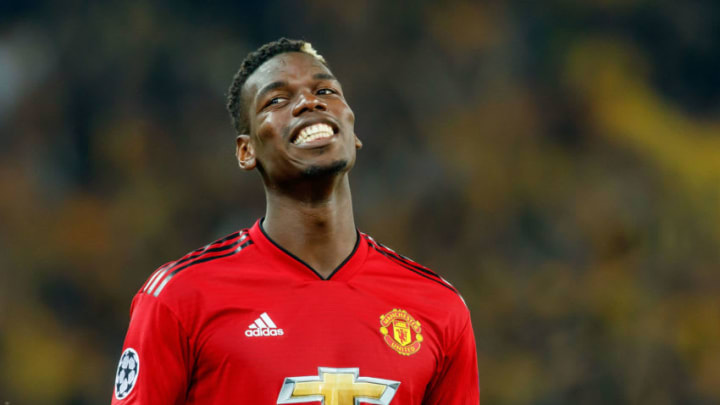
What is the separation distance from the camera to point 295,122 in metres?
2.72

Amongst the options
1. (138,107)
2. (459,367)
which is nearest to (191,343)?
(459,367)

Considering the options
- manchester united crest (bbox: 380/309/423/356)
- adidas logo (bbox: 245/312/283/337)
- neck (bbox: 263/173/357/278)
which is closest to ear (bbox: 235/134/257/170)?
neck (bbox: 263/173/357/278)

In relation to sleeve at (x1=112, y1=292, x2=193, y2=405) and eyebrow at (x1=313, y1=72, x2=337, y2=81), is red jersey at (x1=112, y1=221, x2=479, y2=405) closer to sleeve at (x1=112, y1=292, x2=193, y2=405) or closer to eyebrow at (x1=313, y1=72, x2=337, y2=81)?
sleeve at (x1=112, y1=292, x2=193, y2=405)

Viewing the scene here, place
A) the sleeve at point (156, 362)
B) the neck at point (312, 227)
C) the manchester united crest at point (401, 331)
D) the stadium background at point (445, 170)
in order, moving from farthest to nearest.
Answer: the stadium background at point (445, 170), the neck at point (312, 227), the manchester united crest at point (401, 331), the sleeve at point (156, 362)

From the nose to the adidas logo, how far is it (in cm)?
66

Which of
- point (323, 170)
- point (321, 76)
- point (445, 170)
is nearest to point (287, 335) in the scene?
point (323, 170)

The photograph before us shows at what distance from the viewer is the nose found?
2744 millimetres

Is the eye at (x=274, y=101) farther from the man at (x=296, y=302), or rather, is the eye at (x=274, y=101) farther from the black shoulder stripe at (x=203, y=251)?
the black shoulder stripe at (x=203, y=251)

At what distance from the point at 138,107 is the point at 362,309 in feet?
16.4

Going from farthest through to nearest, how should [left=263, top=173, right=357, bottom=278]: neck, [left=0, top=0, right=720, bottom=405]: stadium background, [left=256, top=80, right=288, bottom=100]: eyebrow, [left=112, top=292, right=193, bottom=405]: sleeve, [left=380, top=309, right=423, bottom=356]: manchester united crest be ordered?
[left=0, top=0, right=720, bottom=405]: stadium background < [left=256, top=80, right=288, bottom=100]: eyebrow < [left=263, top=173, right=357, bottom=278]: neck < [left=380, top=309, right=423, bottom=356]: manchester united crest < [left=112, top=292, right=193, bottom=405]: sleeve

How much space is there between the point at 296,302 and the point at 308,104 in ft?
2.07

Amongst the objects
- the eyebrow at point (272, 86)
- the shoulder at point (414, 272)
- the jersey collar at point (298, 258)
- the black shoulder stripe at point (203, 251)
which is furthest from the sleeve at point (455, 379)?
the eyebrow at point (272, 86)

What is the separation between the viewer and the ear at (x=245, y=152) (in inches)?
112

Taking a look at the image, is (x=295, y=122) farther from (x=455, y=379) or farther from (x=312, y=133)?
(x=455, y=379)
